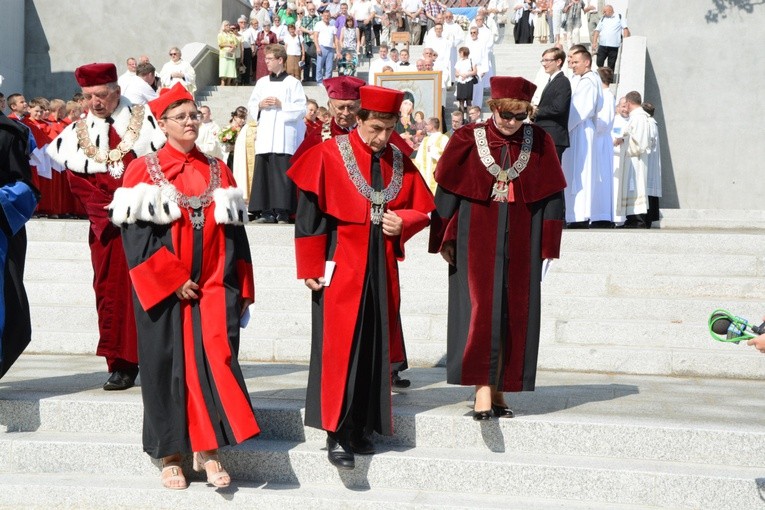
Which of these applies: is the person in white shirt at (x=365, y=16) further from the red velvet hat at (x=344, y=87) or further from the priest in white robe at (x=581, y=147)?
the red velvet hat at (x=344, y=87)

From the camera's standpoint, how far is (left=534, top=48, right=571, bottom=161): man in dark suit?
11.8 m

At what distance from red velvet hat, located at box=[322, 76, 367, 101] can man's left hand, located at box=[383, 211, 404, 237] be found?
176 cm

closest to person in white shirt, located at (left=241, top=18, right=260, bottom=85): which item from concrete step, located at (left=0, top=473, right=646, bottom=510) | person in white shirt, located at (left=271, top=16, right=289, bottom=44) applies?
person in white shirt, located at (left=271, top=16, right=289, bottom=44)

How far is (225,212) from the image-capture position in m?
6.05

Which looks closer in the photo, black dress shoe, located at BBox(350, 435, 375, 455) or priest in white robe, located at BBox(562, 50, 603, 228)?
black dress shoe, located at BBox(350, 435, 375, 455)

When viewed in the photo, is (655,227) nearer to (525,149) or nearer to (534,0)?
(525,149)

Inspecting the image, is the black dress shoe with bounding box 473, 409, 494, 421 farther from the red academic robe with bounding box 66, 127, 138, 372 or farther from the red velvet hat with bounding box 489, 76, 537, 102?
the red academic robe with bounding box 66, 127, 138, 372

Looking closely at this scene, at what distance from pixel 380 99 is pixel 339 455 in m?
1.99

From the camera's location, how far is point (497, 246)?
6.47 m

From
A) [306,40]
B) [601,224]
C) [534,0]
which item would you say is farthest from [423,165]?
[534,0]

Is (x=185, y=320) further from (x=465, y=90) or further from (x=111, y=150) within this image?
(x=465, y=90)

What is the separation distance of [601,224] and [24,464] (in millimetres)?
8584

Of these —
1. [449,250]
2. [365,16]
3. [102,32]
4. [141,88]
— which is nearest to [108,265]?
A: [449,250]

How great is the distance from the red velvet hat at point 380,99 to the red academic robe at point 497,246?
57 cm
